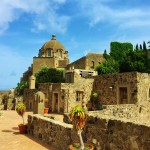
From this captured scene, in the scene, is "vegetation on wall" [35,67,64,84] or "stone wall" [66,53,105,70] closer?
"vegetation on wall" [35,67,64,84]

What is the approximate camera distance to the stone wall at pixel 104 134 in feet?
19.2

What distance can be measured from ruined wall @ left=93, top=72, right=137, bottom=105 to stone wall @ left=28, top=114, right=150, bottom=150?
43.1 feet

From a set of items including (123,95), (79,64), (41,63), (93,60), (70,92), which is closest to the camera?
(123,95)

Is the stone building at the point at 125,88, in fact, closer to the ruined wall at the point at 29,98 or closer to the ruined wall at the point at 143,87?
the ruined wall at the point at 143,87

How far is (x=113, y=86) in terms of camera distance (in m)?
23.8

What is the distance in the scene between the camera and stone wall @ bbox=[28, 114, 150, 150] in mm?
5855

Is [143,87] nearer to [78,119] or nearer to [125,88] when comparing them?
[125,88]

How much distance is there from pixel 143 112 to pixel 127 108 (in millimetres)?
2063

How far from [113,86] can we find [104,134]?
16973 mm

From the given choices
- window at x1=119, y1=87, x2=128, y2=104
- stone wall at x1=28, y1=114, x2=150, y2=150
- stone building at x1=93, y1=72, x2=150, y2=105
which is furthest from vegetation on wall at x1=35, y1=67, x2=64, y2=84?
stone wall at x1=28, y1=114, x2=150, y2=150

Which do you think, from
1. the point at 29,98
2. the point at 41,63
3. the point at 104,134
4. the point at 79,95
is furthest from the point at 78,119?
the point at 41,63

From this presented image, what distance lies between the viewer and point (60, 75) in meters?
40.9

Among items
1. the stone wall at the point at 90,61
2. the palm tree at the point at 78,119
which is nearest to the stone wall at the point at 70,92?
the palm tree at the point at 78,119

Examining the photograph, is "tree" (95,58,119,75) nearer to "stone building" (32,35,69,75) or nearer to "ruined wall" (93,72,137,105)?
"ruined wall" (93,72,137,105)
